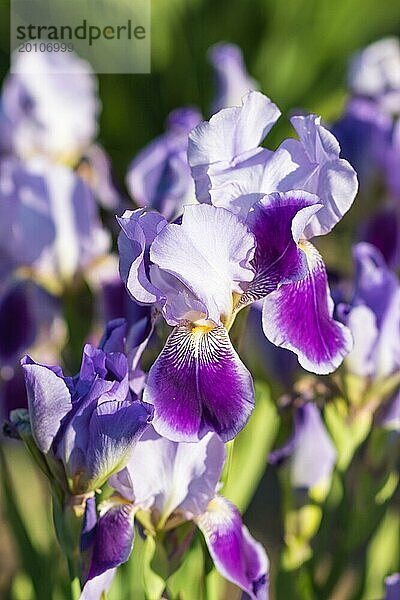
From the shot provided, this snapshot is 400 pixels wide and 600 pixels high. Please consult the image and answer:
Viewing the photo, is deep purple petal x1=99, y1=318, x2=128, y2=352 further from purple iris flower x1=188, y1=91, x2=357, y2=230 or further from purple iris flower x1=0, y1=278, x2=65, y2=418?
purple iris flower x1=0, y1=278, x2=65, y2=418

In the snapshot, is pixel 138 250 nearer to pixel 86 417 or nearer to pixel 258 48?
pixel 86 417

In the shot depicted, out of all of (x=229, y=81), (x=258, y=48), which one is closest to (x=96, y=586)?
(x=229, y=81)

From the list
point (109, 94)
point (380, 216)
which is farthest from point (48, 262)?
point (109, 94)

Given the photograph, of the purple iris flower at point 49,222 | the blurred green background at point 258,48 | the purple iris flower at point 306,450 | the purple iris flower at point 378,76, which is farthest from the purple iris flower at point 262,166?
the blurred green background at point 258,48

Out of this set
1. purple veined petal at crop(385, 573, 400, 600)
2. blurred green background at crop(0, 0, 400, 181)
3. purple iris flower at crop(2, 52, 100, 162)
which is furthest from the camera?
blurred green background at crop(0, 0, 400, 181)

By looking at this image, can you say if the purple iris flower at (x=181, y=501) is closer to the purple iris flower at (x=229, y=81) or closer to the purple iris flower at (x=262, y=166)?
the purple iris flower at (x=262, y=166)

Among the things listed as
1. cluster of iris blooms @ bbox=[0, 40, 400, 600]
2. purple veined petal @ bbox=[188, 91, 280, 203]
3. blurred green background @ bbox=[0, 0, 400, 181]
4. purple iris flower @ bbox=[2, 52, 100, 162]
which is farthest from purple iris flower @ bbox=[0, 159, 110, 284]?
blurred green background @ bbox=[0, 0, 400, 181]

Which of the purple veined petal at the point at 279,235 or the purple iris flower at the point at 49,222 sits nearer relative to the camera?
the purple veined petal at the point at 279,235
